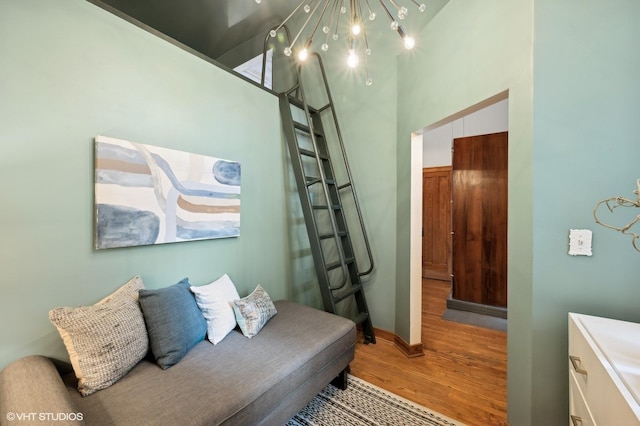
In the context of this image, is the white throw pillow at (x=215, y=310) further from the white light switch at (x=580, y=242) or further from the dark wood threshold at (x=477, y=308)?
the dark wood threshold at (x=477, y=308)

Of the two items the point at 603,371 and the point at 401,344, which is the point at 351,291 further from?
the point at 603,371

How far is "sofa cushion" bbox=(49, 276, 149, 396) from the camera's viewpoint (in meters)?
1.13

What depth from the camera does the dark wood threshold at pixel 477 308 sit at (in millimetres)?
3205

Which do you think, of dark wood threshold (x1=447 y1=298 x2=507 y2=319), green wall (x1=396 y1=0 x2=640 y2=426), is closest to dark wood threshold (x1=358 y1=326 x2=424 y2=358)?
green wall (x1=396 y1=0 x2=640 y2=426)

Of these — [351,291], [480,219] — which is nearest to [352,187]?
[351,291]

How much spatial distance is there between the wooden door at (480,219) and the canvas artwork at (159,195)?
313 centimetres

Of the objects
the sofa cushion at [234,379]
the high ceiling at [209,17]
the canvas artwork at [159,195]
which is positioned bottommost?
the sofa cushion at [234,379]

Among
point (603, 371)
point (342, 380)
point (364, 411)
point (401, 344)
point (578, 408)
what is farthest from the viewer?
point (401, 344)

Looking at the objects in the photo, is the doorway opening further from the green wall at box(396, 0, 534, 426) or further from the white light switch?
the white light switch

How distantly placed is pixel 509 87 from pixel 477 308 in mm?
2952

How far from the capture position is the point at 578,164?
4.09 ft

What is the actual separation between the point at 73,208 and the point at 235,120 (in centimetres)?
129

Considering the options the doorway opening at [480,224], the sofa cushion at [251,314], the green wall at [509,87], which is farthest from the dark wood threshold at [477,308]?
the sofa cushion at [251,314]

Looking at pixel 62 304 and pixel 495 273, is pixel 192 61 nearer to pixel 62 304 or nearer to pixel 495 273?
pixel 62 304
